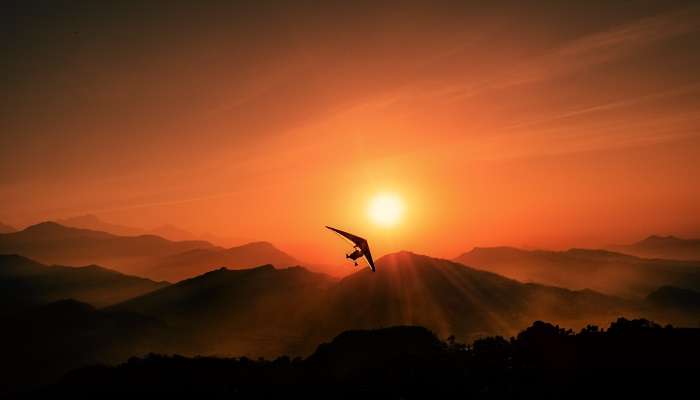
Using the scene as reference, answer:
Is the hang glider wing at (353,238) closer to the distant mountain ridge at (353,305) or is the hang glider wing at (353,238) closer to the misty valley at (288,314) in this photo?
the misty valley at (288,314)

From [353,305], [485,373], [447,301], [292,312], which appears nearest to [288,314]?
[292,312]

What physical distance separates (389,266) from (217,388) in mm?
145263

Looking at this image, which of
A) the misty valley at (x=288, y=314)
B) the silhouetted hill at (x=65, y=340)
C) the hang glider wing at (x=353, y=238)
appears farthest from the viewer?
the misty valley at (x=288, y=314)

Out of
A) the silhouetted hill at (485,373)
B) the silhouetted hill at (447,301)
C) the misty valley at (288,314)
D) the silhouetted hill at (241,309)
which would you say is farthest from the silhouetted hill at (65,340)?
the silhouetted hill at (485,373)

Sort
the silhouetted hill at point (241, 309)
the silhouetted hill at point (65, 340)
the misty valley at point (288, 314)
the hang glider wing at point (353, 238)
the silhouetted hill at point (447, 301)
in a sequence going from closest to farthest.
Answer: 1. the hang glider wing at point (353, 238)
2. the silhouetted hill at point (65, 340)
3. the misty valley at point (288, 314)
4. the silhouetted hill at point (447, 301)
5. the silhouetted hill at point (241, 309)

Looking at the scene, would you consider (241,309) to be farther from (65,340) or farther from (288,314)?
(65,340)

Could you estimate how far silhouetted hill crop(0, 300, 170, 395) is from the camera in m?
102

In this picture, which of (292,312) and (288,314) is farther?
(292,312)

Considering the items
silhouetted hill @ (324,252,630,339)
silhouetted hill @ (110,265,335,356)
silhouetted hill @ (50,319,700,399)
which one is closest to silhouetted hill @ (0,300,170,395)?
silhouetted hill @ (110,265,335,356)

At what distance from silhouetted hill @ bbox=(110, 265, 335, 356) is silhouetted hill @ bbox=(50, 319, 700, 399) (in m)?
101

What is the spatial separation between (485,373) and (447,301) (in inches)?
4954

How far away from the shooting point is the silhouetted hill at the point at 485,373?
76.6ft

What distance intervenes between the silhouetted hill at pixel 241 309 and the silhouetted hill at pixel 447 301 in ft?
48.0

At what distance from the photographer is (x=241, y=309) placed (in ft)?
553
